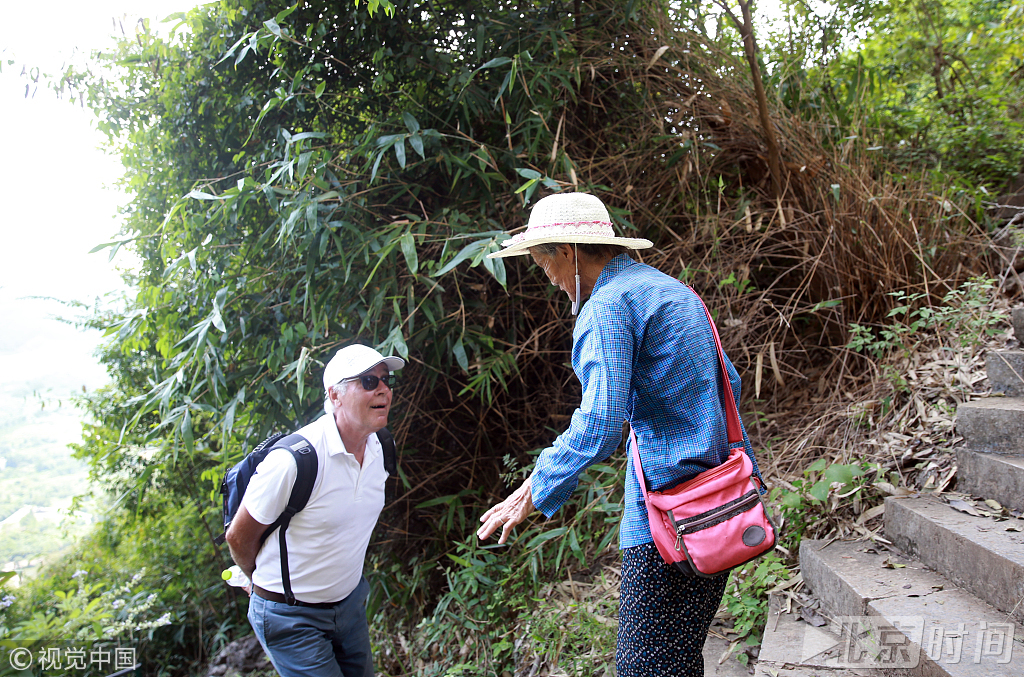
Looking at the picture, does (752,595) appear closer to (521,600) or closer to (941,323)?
(521,600)

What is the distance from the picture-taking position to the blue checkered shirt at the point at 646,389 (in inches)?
48.2

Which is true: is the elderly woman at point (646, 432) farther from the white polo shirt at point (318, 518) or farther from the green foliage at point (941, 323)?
the green foliage at point (941, 323)

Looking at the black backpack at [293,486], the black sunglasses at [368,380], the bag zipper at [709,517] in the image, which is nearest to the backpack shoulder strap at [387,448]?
the black sunglasses at [368,380]

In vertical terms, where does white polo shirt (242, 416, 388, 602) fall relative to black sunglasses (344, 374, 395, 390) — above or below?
below

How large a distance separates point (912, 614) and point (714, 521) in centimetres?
90

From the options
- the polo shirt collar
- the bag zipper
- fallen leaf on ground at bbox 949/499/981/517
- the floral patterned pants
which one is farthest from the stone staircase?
the polo shirt collar

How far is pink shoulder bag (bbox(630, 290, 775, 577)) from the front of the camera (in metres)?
1.23

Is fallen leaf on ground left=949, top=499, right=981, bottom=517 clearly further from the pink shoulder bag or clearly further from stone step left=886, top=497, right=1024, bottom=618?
the pink shoulder bag

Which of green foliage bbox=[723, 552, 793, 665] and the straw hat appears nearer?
the straw hat

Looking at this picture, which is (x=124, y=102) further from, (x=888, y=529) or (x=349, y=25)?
(x=888, y=529)

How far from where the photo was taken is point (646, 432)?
135 centimetres

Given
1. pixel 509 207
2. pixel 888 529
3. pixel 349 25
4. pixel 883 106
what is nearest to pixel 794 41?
pixel 883 106

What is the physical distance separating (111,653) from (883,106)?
674 centimetres

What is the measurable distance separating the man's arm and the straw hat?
3.94ft
